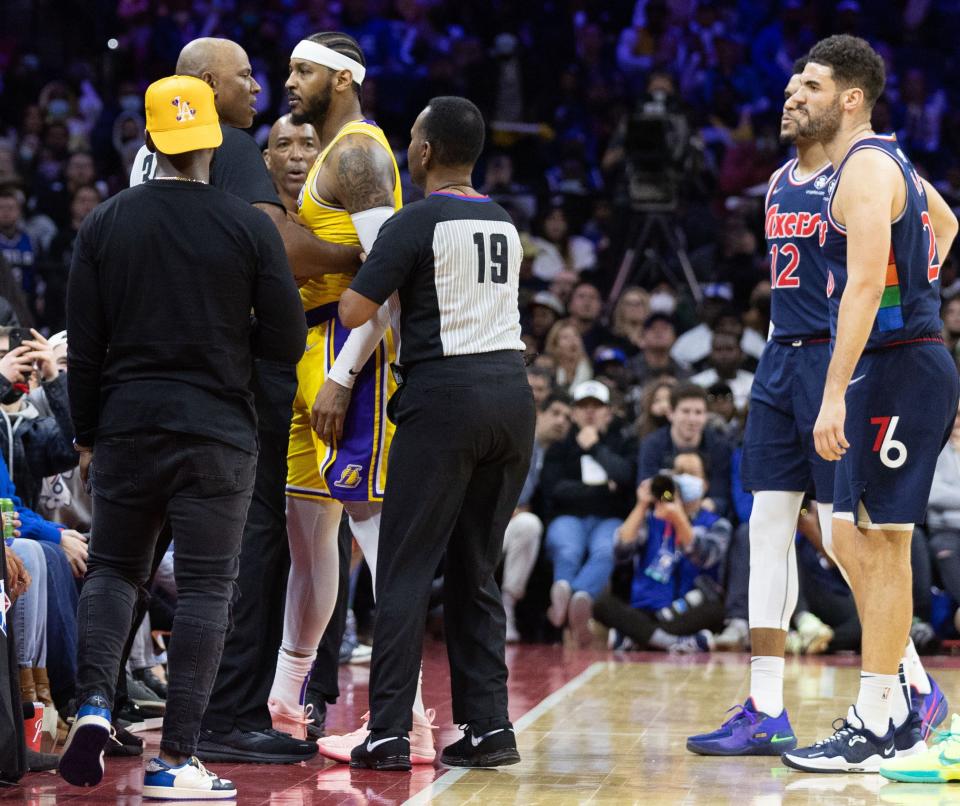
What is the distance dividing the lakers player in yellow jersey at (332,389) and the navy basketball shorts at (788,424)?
129 centimetres

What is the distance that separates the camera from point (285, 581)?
5.29m

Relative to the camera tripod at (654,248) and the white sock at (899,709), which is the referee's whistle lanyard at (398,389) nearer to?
the white sock at (899,709)

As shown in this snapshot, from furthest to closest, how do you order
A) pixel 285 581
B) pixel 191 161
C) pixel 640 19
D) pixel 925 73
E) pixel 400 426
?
pixel 640 19, pixel 925 73, pixel 285 581, pixel 400 426, pixel 191 161

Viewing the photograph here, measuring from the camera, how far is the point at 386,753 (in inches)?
187

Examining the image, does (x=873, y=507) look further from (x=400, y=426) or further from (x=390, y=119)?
(x=390, y=119)

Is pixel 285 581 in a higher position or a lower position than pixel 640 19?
lower

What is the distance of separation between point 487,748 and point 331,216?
1784 millimetres

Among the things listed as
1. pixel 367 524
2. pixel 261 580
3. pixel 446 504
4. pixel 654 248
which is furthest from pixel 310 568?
pixel 654 248

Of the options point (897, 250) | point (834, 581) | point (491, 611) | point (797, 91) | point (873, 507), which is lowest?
point (834, 581)

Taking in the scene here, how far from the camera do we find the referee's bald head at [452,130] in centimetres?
484

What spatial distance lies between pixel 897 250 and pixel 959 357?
18.6 ft

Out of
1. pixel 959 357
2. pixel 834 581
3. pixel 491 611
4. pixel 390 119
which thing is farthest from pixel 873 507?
pixel 390 119

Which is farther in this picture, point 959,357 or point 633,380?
point 633,380

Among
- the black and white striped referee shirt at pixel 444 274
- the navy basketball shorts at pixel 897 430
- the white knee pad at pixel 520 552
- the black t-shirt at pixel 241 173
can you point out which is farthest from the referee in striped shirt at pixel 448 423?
the white knee pad at pixel 520 552
